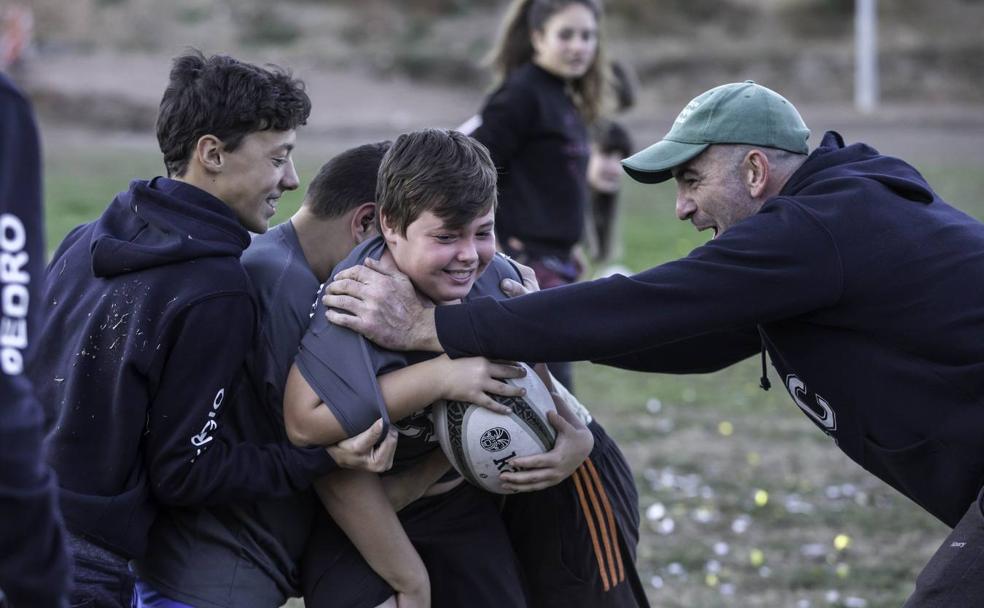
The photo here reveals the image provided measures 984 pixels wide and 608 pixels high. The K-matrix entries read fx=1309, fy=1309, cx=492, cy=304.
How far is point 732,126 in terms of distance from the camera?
358 centimetres

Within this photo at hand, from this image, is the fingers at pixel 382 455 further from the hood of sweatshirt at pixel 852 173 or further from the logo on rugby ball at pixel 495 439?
the hood of sweatshirt at pixel 852 173

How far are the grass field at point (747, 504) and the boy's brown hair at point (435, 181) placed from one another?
113 inches

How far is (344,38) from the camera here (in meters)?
35.2

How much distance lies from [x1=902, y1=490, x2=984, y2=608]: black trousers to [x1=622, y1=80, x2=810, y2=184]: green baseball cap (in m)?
1.10

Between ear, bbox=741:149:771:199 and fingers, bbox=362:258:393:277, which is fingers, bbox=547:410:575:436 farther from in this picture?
ear, bbox=741:149:771:199

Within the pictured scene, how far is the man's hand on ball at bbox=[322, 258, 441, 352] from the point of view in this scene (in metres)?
3.24

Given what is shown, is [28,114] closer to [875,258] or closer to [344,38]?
[875,258]

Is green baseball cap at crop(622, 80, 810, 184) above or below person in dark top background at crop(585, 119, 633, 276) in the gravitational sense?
above

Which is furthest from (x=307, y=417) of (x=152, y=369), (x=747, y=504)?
(x=747, y=504)

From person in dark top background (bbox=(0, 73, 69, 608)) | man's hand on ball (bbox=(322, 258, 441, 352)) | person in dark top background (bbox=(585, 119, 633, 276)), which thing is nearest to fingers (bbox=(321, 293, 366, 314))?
man's hand on ball (bbox=(322, 258, 441, 352))

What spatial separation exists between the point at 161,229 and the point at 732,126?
1.55 meters

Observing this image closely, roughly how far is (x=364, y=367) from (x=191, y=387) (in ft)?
1.38

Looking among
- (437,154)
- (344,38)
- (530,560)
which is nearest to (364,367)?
(437,154)

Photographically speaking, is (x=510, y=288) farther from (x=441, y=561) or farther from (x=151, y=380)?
(x=151, y=380)
